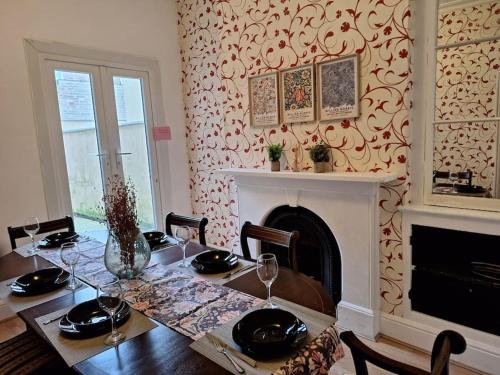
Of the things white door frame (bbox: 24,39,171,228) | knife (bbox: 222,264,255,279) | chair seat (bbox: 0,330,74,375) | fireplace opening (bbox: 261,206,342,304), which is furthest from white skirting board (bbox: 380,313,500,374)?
white door frame (bbox: 24,39,171,228)

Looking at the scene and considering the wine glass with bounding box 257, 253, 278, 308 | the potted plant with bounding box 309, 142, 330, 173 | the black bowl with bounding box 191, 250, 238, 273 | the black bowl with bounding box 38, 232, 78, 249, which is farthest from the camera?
the potted plant with bounding box 309, 142, 330, 173

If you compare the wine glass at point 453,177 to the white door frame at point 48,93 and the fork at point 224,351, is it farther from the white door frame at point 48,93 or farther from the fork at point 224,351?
the white door frame at point 48,93

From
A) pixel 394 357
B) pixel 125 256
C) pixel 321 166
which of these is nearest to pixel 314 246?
pixel 321 166

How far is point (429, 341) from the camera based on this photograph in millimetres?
2068

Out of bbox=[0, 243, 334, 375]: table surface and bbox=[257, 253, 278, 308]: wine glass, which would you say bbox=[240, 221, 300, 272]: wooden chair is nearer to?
bbox=[0, 243, 334, 375]: table surface

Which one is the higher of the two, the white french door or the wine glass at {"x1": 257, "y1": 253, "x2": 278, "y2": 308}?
the white french door

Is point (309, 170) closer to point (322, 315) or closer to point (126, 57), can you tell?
point (322, 315)

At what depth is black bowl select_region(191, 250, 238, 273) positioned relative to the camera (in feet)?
5.19

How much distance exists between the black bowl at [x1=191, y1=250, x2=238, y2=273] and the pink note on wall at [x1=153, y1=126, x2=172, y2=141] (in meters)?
2.15

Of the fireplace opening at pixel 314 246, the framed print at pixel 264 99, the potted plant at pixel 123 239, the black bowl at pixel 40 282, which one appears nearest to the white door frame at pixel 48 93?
the framed print at pixel 264 99

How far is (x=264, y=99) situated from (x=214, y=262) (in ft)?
5.25

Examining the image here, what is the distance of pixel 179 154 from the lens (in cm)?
379

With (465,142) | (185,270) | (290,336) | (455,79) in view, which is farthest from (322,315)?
(455,79)

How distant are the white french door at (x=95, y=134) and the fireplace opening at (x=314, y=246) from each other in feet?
3.83
